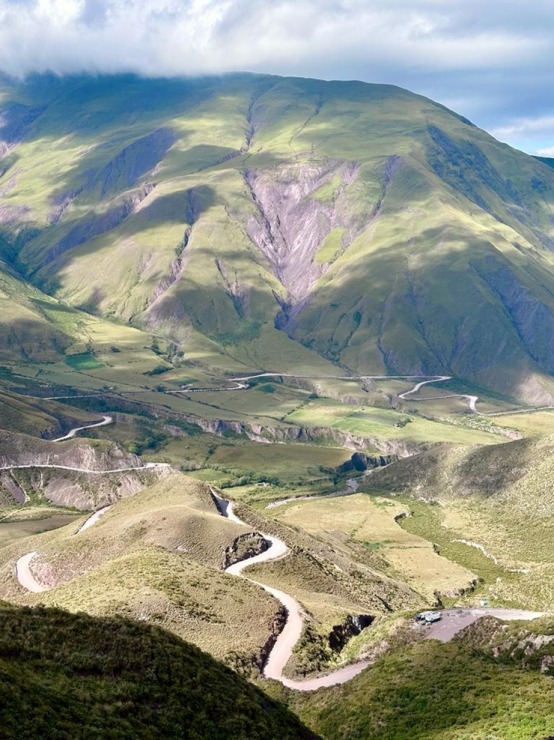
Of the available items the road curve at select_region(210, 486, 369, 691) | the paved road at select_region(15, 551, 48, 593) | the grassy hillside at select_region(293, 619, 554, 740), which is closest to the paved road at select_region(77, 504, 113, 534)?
the paved road at select_region(15, 551, 48, 593)

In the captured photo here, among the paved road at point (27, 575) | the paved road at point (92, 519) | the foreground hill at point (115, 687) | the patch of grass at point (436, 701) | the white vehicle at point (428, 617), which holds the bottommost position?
the paved road at point (92, 519)

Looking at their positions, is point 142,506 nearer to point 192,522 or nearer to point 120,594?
point 192,522

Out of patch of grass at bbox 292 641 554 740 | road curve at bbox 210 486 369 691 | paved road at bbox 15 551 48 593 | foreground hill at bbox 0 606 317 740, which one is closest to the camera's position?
foreground hill at bbox 0 606 317 740

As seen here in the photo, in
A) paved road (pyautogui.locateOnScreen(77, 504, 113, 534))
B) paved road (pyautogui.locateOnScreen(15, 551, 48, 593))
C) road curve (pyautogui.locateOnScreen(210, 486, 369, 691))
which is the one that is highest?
road curve (pyautogui.locateOnScreen(210, 486, 369, 691))

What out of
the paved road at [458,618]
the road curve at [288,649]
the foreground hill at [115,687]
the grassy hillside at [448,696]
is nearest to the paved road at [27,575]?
the road curve at [288,649]

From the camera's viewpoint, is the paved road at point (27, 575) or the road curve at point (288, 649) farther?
the paved road at point (27, 575)

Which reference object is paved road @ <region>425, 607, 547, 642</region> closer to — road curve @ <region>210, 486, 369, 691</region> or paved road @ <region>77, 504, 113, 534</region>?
road curve @ <region>210, 486, 369, 691</region>

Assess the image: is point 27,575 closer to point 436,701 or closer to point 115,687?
point 115,687

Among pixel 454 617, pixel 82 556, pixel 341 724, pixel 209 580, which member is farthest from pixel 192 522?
pixel 341 724

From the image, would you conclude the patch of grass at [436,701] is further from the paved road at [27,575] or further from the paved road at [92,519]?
the paved road at [92,519]
